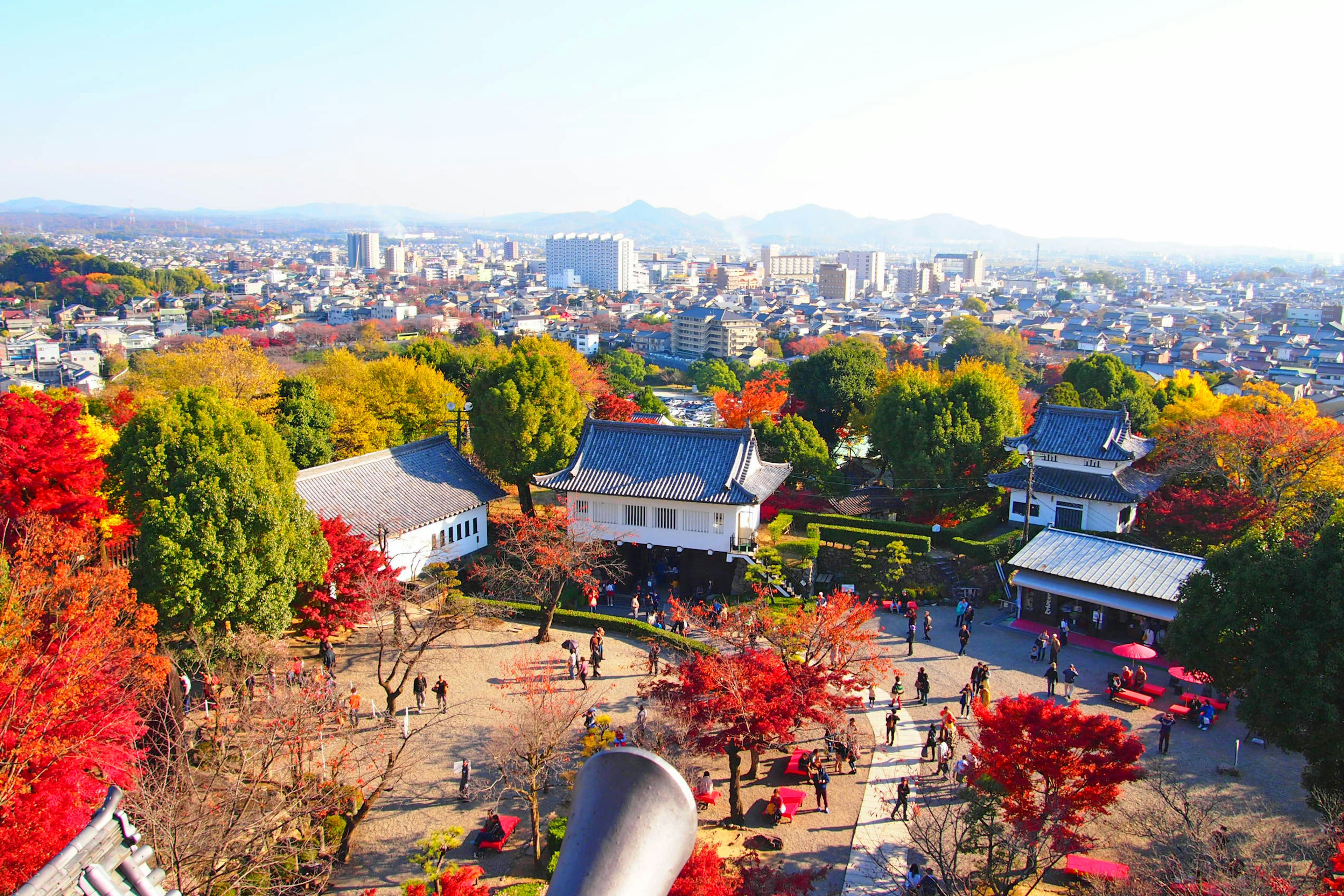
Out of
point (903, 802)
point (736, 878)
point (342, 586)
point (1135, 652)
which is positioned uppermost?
point (342, 586)

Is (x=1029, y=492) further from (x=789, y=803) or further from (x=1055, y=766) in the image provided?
(x=1055, y=766)

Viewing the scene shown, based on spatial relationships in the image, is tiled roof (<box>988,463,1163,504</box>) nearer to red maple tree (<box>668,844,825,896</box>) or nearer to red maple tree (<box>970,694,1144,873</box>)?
red maple tree (<box>970,694,1144,873</box>)

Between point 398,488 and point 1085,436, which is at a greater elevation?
point 1085,436

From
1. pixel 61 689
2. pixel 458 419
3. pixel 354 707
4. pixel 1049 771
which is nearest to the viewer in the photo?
pixel 61 689

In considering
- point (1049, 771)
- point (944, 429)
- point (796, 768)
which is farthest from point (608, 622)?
point (944, 429)

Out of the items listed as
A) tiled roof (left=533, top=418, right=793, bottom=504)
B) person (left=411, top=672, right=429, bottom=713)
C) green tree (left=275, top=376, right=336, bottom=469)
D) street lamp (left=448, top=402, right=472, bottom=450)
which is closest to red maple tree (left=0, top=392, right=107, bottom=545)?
person (left=411, top=672, right=429, bottom=713)

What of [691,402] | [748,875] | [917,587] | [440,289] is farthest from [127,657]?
[440,289]

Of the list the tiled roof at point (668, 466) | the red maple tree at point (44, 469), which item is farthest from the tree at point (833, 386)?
the red maple tree at point (44, 469)

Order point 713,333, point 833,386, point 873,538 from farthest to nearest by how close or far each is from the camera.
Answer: point 713,333
point 833,386
point 873,538
